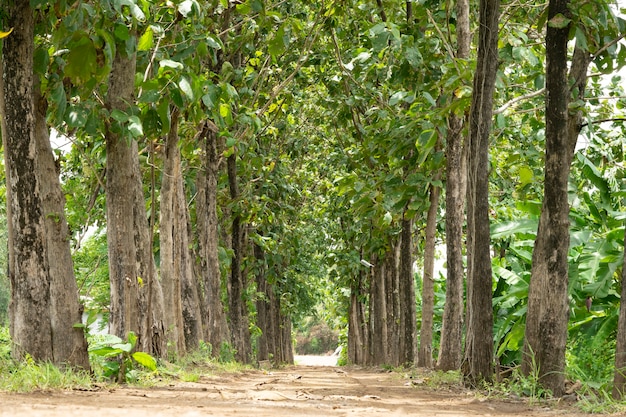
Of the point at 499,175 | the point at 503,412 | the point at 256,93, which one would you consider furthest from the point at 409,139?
the point at 499,175

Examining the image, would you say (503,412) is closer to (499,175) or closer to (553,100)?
(553,100)

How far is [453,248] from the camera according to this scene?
1231 centimetres

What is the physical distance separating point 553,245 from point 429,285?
23.8 feet

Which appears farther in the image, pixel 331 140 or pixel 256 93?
pixel 331 140

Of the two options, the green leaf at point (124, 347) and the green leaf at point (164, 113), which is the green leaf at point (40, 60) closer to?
the green leaf at point (164, 113)

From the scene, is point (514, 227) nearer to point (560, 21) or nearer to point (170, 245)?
point (560, 21)

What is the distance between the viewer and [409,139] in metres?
10.4

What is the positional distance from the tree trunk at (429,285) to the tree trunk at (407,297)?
1.72 metres

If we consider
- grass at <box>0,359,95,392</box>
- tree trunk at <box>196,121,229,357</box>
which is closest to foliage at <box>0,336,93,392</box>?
grass at <box>0,359,95,392</box>

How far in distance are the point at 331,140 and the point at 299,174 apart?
6.23 feet

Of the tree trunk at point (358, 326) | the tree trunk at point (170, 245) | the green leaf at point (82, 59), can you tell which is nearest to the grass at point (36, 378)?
the green leaf at point (82, 59)

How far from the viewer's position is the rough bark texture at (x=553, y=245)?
788 centimetres

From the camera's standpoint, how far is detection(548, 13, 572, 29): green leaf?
789cm

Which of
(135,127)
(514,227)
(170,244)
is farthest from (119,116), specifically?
(170,244)
